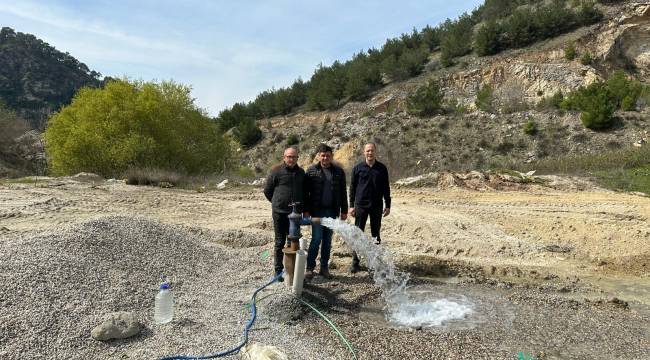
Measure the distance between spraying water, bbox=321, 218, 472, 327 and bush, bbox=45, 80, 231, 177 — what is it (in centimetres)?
1443

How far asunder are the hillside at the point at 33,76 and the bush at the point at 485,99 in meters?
56.8

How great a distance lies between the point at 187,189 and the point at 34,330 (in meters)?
10.6

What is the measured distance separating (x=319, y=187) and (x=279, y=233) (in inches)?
30.7

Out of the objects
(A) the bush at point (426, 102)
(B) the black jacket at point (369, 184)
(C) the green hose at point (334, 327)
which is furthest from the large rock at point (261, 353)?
(A) the bush at point (426, 102)

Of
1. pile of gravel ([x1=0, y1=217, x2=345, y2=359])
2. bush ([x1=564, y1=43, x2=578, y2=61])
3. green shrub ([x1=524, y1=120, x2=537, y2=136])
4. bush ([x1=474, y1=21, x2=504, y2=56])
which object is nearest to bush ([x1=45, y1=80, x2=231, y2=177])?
pile of gravel ([x1=0, y1=217, x2=345, y2=359])

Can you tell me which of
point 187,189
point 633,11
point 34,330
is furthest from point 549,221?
point 633,11

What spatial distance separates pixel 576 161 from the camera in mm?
15484

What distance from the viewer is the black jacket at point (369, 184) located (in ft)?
19.1

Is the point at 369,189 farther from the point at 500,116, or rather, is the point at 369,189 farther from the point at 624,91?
the point at 624,91

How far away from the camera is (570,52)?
85.9 ft

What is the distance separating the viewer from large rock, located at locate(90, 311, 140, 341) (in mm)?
3824

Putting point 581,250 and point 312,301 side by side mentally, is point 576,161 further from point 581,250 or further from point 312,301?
point 312,301

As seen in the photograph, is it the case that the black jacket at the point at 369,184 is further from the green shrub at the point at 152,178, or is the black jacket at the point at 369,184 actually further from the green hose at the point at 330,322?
the green shrub at the point at 152,178

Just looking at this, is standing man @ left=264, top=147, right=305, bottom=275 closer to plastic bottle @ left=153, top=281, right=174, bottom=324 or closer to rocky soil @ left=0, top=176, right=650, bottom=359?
rocky soil @ left=0, top=176, right=650, bottom=359
